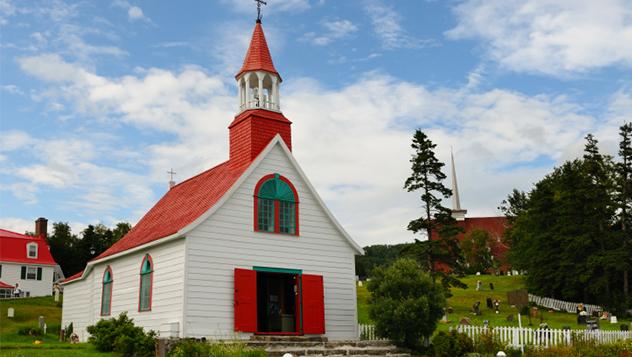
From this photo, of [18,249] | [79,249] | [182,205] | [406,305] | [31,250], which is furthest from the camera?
[79,249]

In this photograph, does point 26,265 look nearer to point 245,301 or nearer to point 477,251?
point 245,301

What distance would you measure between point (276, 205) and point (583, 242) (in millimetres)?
31614

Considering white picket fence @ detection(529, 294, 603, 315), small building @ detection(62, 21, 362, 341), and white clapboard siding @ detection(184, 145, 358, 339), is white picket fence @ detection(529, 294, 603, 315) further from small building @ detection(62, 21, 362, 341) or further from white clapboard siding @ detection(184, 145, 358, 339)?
small building @ detection(62, 21, 362, 341)

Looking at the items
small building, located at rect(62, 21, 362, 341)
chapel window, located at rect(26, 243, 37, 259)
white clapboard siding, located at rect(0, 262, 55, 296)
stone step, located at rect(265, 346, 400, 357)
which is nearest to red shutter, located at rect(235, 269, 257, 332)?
small building, located at rect(62, 21, 362, 341)

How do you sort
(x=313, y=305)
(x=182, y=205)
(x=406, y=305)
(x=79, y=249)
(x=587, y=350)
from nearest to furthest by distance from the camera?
(x=587, y=350), (x=406, y=305), (x=313, y=305), (x=182, y=205), (x=79, y=249)

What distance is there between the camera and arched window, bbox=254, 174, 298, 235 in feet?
78.7

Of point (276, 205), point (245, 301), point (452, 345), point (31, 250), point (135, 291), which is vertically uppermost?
point (31, 250)

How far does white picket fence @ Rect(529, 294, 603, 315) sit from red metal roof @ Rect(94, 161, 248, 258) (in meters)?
30.7

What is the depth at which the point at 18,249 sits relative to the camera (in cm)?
6350

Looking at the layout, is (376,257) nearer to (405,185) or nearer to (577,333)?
(405,185)

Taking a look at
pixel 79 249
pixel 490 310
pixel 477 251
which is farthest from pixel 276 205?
pixel 477 251

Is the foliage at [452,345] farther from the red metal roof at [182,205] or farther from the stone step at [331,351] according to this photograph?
the red metal roof at [182,205]

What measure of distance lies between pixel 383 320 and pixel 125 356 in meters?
8.39

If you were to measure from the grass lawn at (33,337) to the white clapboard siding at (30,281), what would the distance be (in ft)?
33.0
